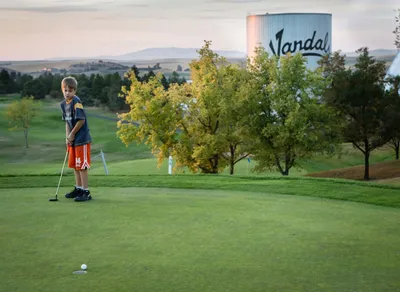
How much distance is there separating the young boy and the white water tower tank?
52576 mm

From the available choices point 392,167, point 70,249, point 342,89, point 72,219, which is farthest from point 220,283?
point 392,167

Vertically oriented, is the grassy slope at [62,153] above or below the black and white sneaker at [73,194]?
below

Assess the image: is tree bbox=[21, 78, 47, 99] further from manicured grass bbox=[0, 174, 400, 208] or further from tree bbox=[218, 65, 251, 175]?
manicured grass bbox=[0, 174, 400, 208]

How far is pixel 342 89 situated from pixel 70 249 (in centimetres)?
3195

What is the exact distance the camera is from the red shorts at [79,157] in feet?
33.0

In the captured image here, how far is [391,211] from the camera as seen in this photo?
8.62 meters

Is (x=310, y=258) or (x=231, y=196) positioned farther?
(x=231, y=196)

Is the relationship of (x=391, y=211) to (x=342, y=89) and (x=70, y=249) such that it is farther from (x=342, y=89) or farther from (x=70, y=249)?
(x=342, y=89)

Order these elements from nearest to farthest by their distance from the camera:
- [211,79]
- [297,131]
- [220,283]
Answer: [220,283], [297,131], [211,79]

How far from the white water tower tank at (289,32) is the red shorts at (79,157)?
52.7m

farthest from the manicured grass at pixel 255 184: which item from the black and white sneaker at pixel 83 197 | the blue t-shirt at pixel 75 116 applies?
the black and white sneaker at pixel 83 197

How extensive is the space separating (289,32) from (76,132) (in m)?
54.3

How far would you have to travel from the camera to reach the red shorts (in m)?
10.1

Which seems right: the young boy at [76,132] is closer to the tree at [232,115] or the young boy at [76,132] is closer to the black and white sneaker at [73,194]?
the black and white sneaker at [73,194]
